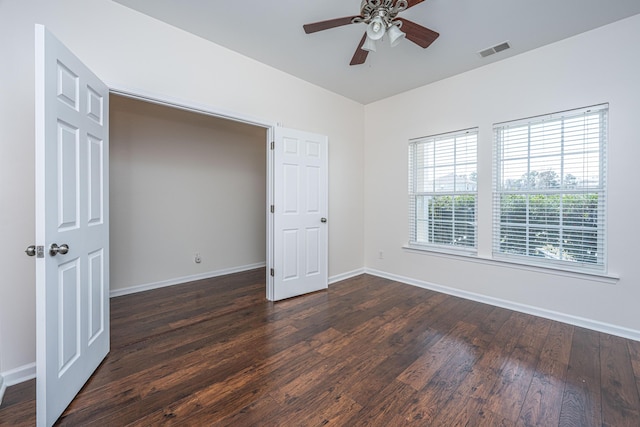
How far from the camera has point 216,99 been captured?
279 centimetres

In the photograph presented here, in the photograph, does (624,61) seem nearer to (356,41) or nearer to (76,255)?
(356,41)

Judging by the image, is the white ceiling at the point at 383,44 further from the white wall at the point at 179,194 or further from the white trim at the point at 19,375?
the white trim at the point at 19,375

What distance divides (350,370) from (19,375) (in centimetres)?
228

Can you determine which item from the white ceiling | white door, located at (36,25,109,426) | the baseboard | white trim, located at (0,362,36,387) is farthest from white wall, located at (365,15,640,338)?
white trim, located at (0,362,36,387)

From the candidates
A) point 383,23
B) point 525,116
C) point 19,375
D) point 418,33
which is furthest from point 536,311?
point 19,375

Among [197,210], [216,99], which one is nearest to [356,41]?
[216,99]

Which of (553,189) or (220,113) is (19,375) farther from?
(553,189)

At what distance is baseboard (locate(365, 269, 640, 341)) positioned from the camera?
7.94 ft

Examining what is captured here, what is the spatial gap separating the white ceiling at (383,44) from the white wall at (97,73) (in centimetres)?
16

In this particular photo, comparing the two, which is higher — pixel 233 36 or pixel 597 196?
pixel 233 36

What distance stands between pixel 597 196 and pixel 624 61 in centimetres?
122

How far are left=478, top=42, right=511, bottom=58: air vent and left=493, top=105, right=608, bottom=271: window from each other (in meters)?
0.80

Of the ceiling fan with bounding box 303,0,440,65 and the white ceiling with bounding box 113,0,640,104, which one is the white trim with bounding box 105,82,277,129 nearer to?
the white ceiling with bounding box 113,0,640,104

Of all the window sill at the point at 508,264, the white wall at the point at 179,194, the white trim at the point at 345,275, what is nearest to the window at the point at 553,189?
the window sill at the point at 508,264
